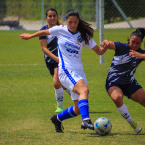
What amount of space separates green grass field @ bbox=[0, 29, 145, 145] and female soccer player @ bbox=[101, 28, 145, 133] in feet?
1.34

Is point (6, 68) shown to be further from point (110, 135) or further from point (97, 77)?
point (110, 135)

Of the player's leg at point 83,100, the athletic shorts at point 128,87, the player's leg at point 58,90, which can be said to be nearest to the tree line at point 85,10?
the player's leg at point 58,90

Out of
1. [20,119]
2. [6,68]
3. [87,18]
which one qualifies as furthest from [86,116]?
[87,18]

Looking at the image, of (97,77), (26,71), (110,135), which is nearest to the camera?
(110,135)

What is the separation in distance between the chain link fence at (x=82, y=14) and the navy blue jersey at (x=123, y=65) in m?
9.28

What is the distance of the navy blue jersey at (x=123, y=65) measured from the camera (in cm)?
431

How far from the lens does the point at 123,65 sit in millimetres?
4359

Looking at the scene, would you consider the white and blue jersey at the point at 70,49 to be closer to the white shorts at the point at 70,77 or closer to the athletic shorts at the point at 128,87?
the white shorts at the point at 70,77

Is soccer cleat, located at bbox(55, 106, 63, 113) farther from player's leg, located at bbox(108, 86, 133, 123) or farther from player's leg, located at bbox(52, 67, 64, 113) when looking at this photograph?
player's leg, located at bbox(108, 86, 133, 123)

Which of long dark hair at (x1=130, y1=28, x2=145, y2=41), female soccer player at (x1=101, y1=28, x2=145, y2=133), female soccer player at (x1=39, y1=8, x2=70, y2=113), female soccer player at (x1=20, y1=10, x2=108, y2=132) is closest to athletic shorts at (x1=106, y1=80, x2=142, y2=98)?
female soccer player at (x1=101, y1=28, x2=145, y2=133)

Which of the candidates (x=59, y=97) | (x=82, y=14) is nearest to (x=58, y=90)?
(x=59, y=97)

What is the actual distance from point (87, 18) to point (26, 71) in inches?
367

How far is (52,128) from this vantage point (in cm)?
459

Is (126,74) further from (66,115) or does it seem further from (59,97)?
(59,97)
